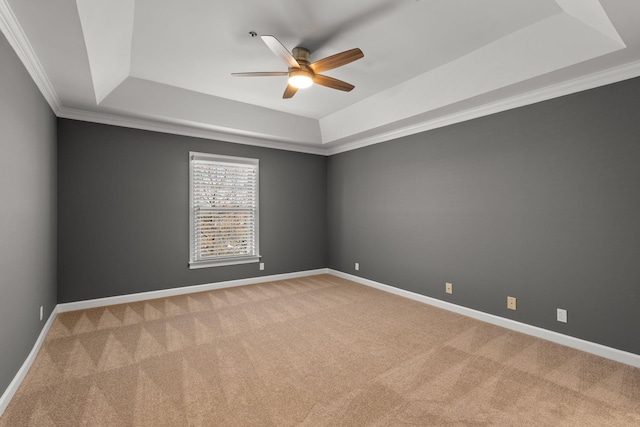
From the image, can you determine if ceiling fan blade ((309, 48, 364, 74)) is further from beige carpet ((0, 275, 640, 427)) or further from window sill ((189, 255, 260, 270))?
window sill ((189, 255, 260, 270))

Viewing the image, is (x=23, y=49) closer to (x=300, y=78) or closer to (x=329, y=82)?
(x=300, y=78)

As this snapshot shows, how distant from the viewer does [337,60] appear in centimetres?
265

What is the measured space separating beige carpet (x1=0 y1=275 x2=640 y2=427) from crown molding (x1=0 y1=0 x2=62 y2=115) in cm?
248

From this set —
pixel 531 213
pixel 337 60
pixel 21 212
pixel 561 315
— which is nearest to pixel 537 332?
pixel 561 315

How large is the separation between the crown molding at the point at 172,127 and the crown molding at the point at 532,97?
190cm

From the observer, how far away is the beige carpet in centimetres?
196

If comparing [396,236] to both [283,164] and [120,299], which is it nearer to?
[283,164]

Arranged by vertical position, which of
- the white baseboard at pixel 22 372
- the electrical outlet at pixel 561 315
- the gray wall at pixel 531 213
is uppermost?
the gray wall at pixel 531 213

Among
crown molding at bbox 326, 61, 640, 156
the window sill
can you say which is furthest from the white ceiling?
the window sill

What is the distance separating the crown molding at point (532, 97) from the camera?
2.71 m

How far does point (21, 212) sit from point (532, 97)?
487 centimetres

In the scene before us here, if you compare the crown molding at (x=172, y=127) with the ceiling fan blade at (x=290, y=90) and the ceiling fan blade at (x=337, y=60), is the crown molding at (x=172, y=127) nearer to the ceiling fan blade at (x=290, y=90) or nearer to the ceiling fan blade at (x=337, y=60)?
the ceiling fan blade at (x=290, y=90)

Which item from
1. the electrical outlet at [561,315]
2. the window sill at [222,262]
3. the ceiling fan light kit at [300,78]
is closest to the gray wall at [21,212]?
the window sill at [222,262]

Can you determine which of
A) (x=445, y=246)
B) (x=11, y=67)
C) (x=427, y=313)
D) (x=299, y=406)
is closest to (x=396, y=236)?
(x=445, y=246)
